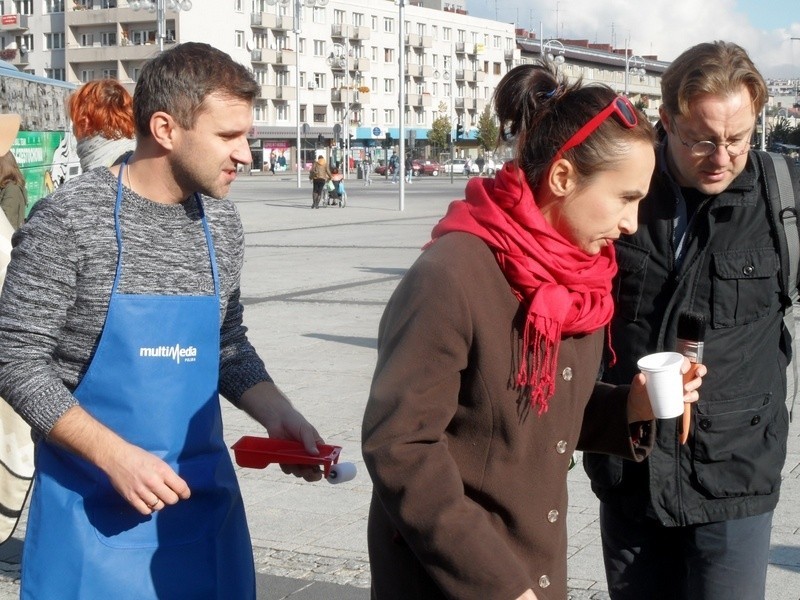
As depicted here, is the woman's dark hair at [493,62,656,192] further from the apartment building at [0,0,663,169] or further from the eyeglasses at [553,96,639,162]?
the apartment building at [0,0,663,169]

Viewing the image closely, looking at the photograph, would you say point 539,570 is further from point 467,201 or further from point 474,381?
point 467,201

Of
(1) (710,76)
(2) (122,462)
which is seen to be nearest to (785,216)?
(1) (710,76)

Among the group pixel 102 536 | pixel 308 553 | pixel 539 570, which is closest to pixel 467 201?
pixel 539 570

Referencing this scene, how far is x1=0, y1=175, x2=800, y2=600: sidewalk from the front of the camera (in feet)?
15.1

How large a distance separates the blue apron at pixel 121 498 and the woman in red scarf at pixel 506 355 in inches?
18.5

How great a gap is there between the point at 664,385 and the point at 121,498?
108 cm

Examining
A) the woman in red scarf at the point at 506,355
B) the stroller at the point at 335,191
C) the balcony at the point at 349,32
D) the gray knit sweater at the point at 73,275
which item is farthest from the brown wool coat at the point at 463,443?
the balcony at the point at 349,32

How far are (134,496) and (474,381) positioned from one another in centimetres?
69

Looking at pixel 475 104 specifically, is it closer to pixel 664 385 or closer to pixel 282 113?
pixel 282 113

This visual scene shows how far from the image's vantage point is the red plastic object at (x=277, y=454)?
8.37 feet

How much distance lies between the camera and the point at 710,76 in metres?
2.74

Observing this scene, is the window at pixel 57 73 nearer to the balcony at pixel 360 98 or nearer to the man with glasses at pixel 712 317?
the balcony at pixel 360 98

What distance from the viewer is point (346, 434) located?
265 inches

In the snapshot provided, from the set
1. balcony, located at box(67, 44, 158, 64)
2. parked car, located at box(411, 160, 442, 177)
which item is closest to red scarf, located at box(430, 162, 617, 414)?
parked car, located at box(411, 160, 442, 177)
